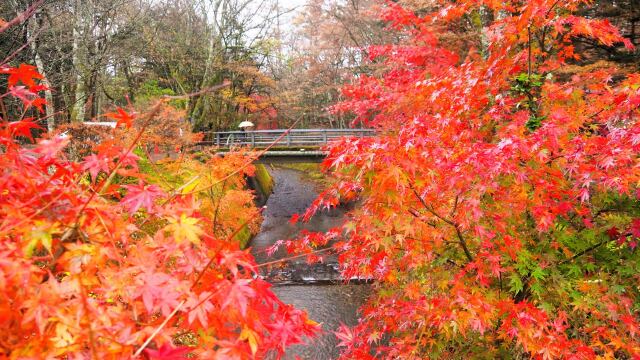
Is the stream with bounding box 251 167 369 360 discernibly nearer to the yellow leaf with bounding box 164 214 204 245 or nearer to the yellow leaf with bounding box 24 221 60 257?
the yellow leaf with bounding box 164 214 204 245

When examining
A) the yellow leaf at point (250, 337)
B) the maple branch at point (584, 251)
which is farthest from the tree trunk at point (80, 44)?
the maple branch at point (584, 251)

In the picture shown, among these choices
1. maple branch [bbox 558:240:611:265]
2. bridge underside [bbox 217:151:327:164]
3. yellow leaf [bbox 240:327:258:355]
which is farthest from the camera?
bridge underside [bbox 217:151:327:164]

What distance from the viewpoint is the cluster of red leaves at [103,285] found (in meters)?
1.40

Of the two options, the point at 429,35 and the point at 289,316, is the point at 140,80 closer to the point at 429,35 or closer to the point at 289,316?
the point at 429,35

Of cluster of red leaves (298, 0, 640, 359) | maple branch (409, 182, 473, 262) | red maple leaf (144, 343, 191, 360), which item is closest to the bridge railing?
cluster of red leaves (298, 0, 640, 359)

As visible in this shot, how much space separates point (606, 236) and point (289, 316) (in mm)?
2800

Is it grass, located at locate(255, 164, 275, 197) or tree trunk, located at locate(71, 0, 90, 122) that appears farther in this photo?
grass, located at locate(255, 164, 275, 197)

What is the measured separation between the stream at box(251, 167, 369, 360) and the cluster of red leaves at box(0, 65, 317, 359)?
2.06m

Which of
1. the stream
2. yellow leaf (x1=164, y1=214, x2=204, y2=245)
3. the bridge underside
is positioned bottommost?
the stream

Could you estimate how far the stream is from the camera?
308 inches

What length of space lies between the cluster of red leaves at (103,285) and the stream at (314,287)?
2.06 metres

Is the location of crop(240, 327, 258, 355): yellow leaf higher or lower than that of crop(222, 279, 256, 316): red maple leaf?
lower

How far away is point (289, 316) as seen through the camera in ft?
6.63

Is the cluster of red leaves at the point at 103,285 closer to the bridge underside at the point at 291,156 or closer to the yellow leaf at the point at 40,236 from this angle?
the yellow leaf at the point at 40,236
